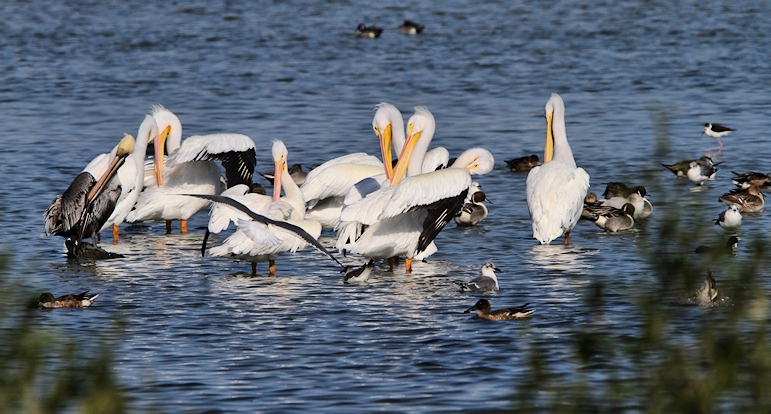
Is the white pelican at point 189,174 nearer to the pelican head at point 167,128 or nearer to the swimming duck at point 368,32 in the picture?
the pelican head at point 167,128

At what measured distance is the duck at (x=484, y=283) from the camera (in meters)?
8.40

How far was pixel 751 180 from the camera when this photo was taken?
1204 cm

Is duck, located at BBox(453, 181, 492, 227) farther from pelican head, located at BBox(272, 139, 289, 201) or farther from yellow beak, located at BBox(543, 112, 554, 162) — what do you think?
pelican head, located at BBox(272, 139, 289, 201)

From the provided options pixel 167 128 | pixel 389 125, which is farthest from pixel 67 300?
pixel 167 128

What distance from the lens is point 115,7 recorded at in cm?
3259

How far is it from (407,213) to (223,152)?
227cm

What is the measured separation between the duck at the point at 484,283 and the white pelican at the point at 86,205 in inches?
121

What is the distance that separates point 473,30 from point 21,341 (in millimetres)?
24741

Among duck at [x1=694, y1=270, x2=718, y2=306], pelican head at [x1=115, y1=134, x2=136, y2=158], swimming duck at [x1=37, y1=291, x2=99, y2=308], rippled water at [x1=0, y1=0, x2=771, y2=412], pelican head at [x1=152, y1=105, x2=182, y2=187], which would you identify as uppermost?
pelican head at [x1=115, y1=134, x2=136, y2=158]

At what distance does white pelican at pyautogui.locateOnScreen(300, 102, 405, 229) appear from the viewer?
1044cm

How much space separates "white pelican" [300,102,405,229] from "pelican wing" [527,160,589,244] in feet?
3.87

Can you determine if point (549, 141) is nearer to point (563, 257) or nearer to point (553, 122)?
point (553, 122)

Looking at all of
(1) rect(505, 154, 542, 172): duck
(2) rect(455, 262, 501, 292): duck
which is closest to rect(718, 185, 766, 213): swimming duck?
(1) rect(505, 154, 542, 172): duck

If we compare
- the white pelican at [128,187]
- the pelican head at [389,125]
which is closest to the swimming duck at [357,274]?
the pelican head at [389,125]
